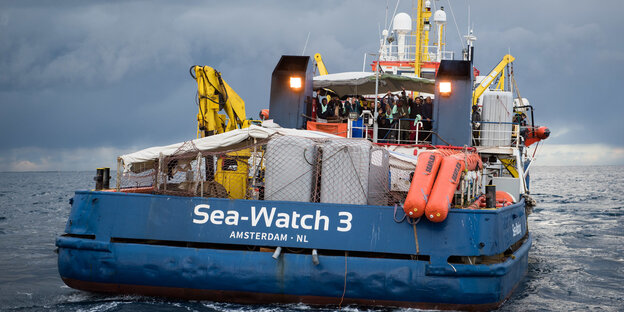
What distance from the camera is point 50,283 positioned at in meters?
12.2

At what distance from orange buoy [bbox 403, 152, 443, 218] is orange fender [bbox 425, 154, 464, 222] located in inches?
3.2

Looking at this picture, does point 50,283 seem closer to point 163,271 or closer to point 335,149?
point 163,271

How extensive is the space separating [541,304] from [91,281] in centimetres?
815

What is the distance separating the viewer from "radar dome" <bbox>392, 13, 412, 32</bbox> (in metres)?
23.4

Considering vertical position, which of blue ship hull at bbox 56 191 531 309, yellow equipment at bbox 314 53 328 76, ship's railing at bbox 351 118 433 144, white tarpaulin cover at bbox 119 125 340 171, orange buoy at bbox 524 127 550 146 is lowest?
blue ship hull at bbox 56 191 531 309

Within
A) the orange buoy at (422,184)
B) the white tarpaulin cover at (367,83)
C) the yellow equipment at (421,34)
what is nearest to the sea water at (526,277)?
the orange buoy at (422,184)

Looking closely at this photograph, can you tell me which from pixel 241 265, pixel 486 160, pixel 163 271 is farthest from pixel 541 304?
pixel 163 271

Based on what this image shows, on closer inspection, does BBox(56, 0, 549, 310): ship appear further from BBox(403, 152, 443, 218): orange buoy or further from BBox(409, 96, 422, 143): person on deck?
BBox(409, 96, 422, 143): person on deck

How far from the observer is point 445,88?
13617mm

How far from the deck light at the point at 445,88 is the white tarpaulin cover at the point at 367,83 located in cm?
129

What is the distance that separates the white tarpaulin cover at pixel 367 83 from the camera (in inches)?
596

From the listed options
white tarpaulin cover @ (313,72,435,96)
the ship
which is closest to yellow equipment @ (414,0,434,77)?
white tarpaulin cover @ (313,72,435,96)

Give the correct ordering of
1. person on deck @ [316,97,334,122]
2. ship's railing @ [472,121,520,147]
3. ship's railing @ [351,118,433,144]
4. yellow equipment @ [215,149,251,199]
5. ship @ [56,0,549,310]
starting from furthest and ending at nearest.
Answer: person on deck @ [316,97,334,122] < ship's railing @ [472,121,520,147] < ship's railing @ [351,118,433,144] < yellow equipment @ [215,149,251,199] < ship @ [56,0,549,310]

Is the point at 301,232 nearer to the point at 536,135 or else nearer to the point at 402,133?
the point at 402,133
